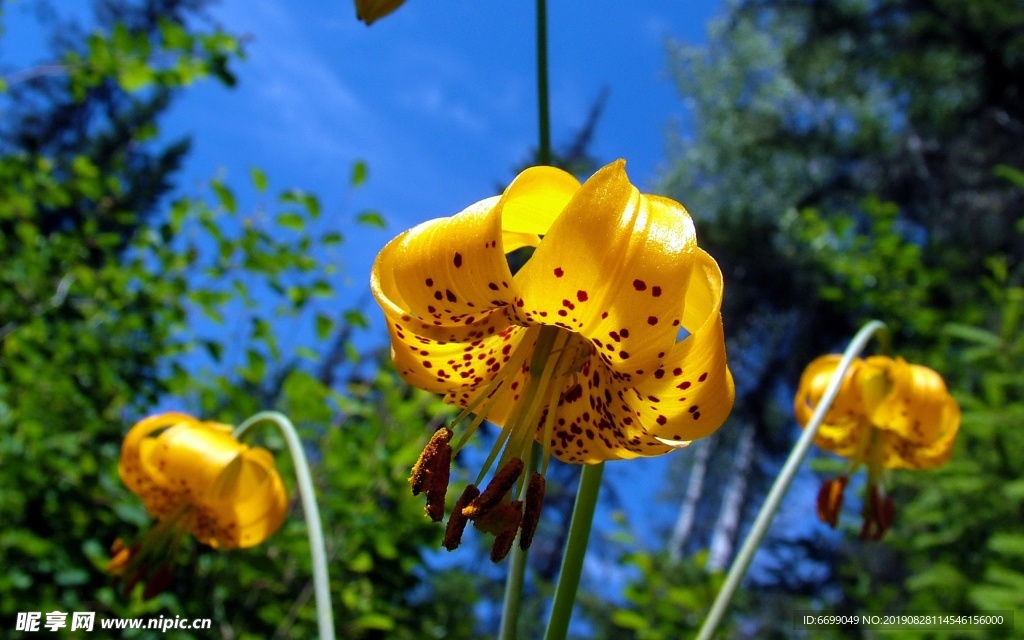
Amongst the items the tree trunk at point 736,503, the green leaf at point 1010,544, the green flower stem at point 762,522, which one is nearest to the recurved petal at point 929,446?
the green flower stem at point 762,522

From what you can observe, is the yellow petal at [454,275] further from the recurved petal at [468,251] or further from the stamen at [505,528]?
the stamen at [505,528]

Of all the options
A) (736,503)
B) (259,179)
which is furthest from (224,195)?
(736,503)

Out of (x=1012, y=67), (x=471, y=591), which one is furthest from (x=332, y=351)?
(x=471, y=591)

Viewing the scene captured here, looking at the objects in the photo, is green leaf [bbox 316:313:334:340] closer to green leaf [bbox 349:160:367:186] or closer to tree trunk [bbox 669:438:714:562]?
green leaf [bbox 349:160:367:186]

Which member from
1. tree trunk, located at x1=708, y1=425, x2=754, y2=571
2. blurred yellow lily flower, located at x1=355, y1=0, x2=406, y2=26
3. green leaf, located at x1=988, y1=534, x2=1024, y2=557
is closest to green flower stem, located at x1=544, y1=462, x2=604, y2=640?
blurred yellow lily flower, located at x1=355, y1=0, x2=406, y2=26

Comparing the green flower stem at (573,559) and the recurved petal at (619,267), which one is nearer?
the recurved petal at (619,267)

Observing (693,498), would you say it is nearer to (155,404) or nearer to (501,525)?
(155,404)
